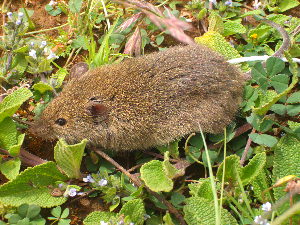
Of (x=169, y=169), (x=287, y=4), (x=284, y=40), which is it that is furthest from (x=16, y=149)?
(x=287, y=4)

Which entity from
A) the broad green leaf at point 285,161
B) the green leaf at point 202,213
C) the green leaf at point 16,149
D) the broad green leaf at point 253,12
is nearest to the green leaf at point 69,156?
the green leaf at point 16,149

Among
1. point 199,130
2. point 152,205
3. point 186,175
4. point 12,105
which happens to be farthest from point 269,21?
point 12,105

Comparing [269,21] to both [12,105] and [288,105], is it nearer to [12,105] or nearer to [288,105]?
[288,105]

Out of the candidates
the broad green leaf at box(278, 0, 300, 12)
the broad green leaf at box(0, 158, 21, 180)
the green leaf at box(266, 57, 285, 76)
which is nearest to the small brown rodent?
the green leaf at box(266, 57, 285, 76)

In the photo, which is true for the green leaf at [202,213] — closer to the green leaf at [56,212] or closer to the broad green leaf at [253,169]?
the broad green leaf at [253,169]

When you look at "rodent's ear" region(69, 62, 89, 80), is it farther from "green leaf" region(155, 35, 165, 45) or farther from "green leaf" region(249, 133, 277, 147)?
"green leaf" region(249, 133, 277, 147)

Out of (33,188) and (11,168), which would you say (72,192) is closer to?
(33,188)
